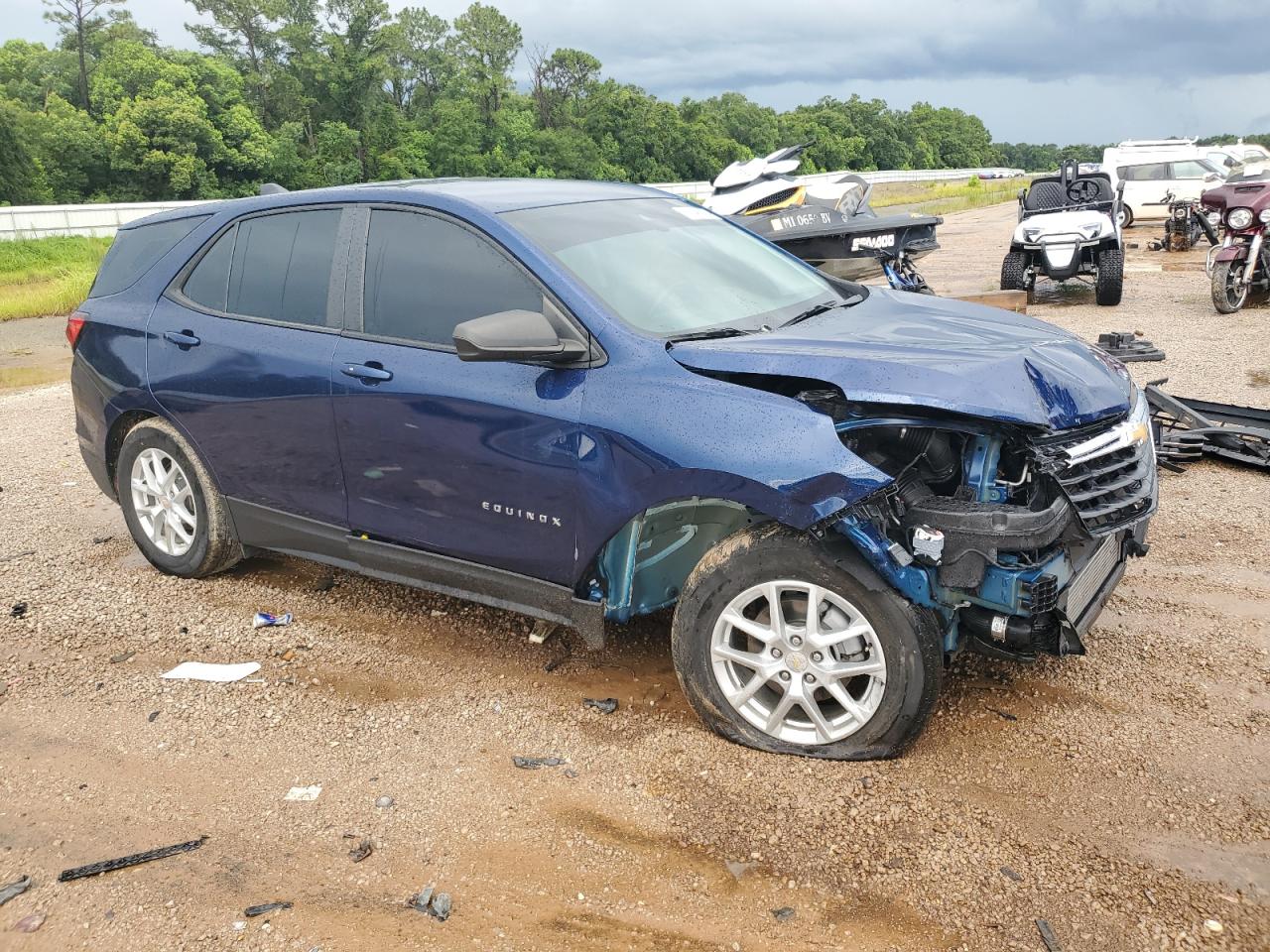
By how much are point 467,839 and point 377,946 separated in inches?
19.3

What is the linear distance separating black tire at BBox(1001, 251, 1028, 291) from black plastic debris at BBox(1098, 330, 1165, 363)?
468cm

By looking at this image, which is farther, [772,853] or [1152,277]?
[1152,277]

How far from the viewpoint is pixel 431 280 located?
4.07 meters

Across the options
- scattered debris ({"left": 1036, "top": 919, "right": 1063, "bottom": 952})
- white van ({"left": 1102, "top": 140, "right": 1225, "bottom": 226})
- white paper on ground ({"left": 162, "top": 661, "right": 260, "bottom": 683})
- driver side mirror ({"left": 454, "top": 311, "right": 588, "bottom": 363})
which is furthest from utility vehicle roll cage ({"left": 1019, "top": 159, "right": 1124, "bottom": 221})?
scattered debris ({"left": 1036, "top": 919, "right": 1063, "bottom": 952})

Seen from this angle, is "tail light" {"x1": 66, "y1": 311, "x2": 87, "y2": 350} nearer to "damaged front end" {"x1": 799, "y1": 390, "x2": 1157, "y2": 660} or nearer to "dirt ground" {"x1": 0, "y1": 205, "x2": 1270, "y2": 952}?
"dirt ground" {"x1": 0, "y1": 205, "x2": 1270, "y2": 952}

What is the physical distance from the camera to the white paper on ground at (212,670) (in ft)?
14.2

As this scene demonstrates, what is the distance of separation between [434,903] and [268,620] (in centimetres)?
229

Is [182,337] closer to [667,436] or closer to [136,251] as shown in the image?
[136,251]

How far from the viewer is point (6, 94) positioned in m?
64.9

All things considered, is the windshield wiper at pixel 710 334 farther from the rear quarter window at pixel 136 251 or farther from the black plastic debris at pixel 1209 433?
the black plastic debris at pixel 1209 433

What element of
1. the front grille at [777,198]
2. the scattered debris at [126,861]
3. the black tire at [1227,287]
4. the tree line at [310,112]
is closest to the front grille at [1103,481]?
the scattered debris at [126,861]

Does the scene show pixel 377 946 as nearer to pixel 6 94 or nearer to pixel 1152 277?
pixel 1152 277

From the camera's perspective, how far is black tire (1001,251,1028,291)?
44.6 feet

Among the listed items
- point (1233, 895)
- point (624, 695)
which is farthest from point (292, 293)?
point (1233, 895)
